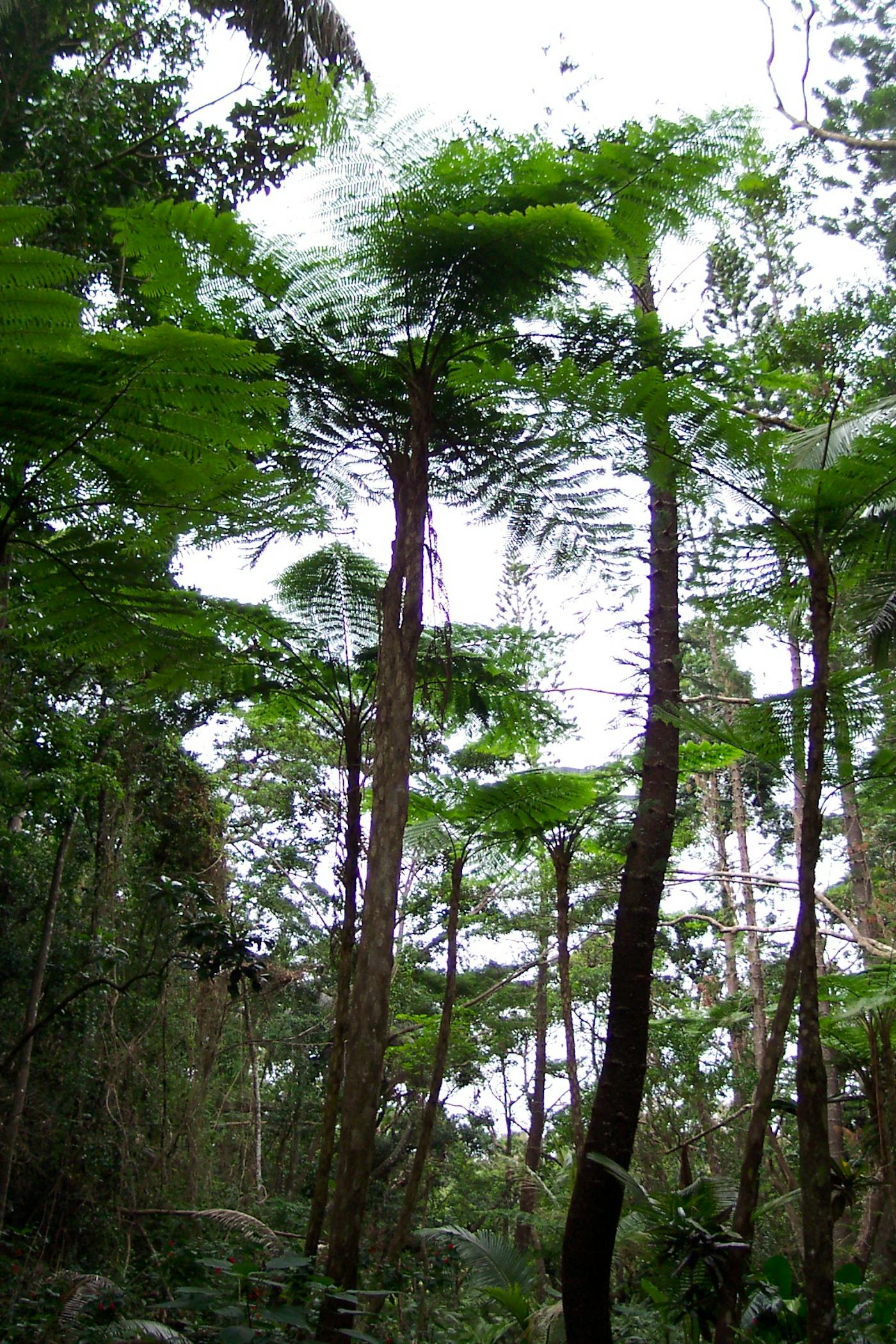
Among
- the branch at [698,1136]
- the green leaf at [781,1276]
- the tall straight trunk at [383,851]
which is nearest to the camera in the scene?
the tall straight trunk at [383,851]

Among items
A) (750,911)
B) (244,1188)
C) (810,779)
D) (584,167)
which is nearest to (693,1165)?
(750,911)

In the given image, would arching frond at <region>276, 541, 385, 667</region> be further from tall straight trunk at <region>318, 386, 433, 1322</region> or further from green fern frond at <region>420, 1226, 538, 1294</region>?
green fern frond at <region>420, 1226, 538, 1294</region>

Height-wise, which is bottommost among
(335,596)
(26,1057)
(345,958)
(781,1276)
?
(781,1276)

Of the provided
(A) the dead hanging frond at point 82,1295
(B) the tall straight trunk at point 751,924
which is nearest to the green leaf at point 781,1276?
(A) the dead hanging frond at point 82,1295

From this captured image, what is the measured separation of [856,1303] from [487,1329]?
1.85 m

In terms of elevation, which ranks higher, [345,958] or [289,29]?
[289,29]

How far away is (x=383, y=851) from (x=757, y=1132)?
136cm

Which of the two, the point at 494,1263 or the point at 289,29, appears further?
the point at 289,29

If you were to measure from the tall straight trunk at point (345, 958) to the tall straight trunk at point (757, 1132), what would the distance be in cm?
151

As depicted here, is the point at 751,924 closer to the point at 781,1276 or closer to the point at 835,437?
the point at 781,1276

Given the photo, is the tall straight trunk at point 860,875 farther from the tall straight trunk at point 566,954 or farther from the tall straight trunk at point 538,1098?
the tall straight trunk at point 538,1098

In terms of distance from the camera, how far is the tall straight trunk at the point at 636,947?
163 inches

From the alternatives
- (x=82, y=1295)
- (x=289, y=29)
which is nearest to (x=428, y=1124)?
(x=82, y=1295)

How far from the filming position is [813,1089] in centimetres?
246
